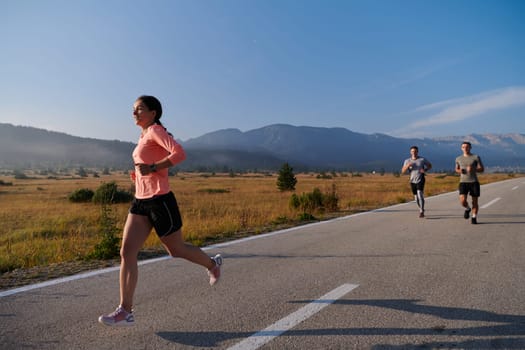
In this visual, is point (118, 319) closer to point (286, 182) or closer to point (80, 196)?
point (80, 196)

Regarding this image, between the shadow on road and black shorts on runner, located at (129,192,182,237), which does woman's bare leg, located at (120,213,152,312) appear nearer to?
black shorts on runner, located at (129,192,182,237)

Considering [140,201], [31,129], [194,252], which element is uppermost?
[31,129]

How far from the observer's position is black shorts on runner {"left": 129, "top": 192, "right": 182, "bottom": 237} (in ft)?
10.8

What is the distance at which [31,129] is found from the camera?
599 feet

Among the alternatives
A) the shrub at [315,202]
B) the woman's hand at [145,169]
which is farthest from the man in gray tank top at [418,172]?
the woman's hand at [145,169]

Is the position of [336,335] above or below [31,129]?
below

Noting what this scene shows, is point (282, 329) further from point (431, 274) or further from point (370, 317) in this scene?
point (431, 274)

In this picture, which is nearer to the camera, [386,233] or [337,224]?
[386,233]

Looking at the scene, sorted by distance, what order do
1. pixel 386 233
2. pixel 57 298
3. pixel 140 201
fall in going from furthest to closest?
pixel 386 233, pixel 57 298, pixel 140 201

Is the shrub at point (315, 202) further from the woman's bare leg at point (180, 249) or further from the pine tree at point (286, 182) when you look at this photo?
the pine tree at point (286, 182)

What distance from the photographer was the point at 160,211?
3.29 meters

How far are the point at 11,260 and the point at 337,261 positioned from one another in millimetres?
5184

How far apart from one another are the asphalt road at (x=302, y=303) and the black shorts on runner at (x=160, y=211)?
86cm

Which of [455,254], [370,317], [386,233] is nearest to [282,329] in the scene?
[370,317]
